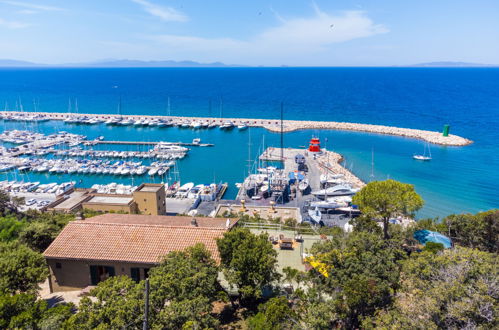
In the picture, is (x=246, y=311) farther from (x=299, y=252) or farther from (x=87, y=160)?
(x=87, y=160)

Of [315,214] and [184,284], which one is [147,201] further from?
[184,284]

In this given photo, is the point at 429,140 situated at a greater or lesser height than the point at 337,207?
greater

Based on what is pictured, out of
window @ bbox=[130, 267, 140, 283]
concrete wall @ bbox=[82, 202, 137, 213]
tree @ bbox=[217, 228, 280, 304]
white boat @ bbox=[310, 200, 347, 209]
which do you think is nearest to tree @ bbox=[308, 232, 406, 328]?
tree @ bbox=[217, 228, 280, 304]

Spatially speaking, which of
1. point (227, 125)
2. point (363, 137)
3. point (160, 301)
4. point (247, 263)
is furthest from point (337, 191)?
point (227, 125)

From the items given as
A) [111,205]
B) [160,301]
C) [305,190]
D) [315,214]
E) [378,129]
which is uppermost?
[378,129]

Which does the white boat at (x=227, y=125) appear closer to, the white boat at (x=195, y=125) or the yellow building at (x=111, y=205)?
the white boat at (x=195, y=125)

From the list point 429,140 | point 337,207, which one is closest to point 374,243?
point 337,207
